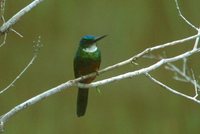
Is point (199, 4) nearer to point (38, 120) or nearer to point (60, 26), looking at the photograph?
point (60, 26)

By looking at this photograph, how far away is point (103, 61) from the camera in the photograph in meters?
6.89

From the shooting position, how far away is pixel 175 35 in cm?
694

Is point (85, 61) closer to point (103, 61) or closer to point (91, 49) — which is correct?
point (91, 49)

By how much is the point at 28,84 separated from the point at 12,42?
42cm

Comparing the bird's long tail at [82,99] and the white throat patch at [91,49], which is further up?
the white throat patch at [91,49]

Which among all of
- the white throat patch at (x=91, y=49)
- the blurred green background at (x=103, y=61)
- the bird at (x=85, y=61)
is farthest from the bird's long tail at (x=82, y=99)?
the blurred green background at (x=103, y=61)

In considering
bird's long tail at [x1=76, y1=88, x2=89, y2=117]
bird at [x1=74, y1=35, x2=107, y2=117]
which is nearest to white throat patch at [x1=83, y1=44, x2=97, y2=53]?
bird at [x1=74, y1=35, x2=107, y2=117]

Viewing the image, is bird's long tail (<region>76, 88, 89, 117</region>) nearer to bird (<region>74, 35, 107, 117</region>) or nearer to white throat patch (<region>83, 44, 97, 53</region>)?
bird (<region>74, 35, 107, 117</region>)

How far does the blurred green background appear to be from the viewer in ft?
22.4

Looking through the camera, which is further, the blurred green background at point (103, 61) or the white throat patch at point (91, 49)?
the blurred green background at point (103, 61)

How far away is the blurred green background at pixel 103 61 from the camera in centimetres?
684

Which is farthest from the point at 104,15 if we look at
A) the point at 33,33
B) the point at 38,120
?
the point at 38,120

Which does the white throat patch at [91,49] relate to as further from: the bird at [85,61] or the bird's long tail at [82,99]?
the bird's long tail at [82,99]

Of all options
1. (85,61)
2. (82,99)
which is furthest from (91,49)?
(82,99)
